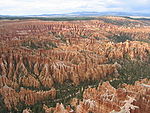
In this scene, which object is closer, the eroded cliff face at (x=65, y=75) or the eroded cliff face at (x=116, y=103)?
the eroded cliff face at (x=116, y=103)

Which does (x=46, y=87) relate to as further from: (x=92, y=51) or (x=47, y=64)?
(x=92, y=51)

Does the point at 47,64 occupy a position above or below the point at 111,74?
above

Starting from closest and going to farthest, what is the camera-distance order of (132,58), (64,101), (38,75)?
(64,101) → (38,75) → (132,58)

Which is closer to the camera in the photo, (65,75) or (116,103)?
(116,103)

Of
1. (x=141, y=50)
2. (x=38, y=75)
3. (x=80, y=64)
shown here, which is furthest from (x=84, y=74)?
(x=141, y=50)

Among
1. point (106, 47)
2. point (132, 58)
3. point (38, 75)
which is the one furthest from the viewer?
point (106, 47)

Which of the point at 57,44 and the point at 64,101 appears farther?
the point at 57,44

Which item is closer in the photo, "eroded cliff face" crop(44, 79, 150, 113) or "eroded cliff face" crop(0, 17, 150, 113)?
"eroded cliff face" crop(44, 79, 150, 113)

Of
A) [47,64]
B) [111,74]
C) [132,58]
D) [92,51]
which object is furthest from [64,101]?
[132,58]

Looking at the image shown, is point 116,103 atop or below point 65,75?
atop
